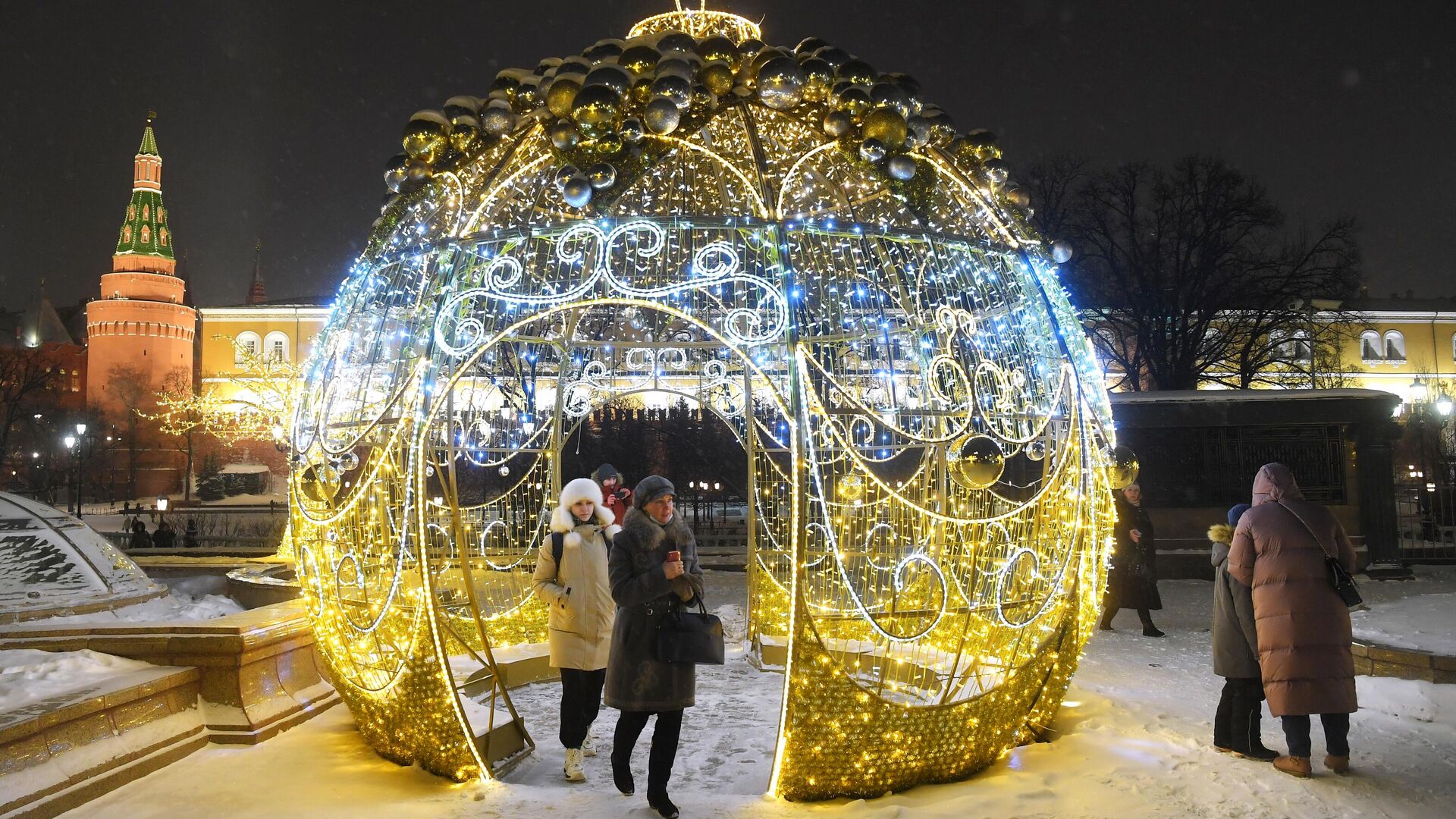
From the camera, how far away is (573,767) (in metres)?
4.48

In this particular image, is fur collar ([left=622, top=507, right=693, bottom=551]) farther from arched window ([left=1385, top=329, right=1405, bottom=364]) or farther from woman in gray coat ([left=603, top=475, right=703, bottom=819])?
arched window ([left=1385, top=329, right=1405, bottom=364])

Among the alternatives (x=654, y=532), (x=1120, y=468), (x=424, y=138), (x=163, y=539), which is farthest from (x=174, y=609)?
(x=163, y=539)

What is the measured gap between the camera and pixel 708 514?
21.7m

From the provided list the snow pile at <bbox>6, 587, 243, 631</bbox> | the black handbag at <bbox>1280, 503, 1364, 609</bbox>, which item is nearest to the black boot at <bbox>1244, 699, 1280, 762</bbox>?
the black handbag at <bbox>1280, 503, 1364, 609</bbox>

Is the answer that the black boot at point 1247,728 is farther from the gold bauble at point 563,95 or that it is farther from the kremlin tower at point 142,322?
the kremlin tower at point 142,322

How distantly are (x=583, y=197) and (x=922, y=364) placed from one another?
3.64 m

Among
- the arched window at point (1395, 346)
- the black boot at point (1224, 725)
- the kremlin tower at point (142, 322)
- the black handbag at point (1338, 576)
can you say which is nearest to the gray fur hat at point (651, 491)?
the black handbag at point (1338, 576)

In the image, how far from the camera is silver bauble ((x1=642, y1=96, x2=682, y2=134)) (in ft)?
13.2

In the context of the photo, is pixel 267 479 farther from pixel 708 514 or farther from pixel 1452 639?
Answer: pixel 1452 639

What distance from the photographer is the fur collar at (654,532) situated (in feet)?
12.9

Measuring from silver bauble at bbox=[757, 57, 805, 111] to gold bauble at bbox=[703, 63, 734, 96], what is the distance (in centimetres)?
14

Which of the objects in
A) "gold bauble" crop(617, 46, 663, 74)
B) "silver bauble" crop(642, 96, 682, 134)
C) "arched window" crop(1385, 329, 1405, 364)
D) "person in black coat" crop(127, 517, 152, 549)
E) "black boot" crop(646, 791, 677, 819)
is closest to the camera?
"black boot" crop(646, 791, 677, 819)

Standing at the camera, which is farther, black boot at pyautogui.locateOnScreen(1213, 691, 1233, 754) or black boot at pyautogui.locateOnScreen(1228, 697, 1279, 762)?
black boot at pyautogui.locateOnScreen(1213, 691, 1233, 754)

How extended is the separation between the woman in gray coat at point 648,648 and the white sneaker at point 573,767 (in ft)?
1.73
